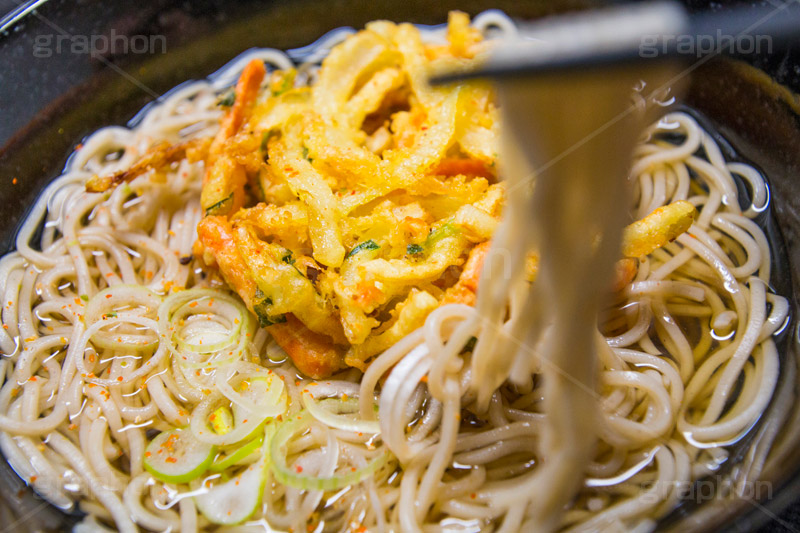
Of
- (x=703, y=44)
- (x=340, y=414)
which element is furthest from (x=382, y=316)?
(x=703, y=44)

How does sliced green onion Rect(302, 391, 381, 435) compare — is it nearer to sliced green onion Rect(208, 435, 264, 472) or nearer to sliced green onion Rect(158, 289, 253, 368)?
sliced green onion Rect(208, 435, 264, 472)

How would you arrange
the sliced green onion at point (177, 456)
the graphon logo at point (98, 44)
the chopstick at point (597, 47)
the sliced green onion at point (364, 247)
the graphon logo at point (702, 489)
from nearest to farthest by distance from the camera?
1. the chopstick at point (597, 47)
2. the graphon logo at point (702, 489)
3. the sliced green onion at point (177, 456)
4. the sliced green onion at point (364, 247)
5. the graphon logo at point (98, 44)

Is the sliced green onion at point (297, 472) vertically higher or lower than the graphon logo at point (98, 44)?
lower

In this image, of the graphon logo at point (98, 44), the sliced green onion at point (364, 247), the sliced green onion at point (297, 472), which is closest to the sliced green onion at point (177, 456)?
the sliced green onion at point (297, 472)

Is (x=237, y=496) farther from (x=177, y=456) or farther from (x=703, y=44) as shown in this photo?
(x=703, y=44)

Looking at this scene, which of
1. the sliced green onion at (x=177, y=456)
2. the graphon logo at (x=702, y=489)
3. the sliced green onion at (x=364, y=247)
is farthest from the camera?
the sliced green onion at (x=364, y=247)

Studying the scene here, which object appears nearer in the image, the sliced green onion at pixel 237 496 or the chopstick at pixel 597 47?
the chopstick at pixel 597 47

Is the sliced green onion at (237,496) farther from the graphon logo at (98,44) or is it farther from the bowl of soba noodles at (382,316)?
the graphon logo at (98,44)

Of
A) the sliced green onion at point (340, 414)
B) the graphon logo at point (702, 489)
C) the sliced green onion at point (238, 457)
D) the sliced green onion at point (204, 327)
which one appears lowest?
the graphon logo at point (702, 489)

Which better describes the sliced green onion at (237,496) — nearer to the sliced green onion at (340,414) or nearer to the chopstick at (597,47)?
the sliced green onion at (340,414)
